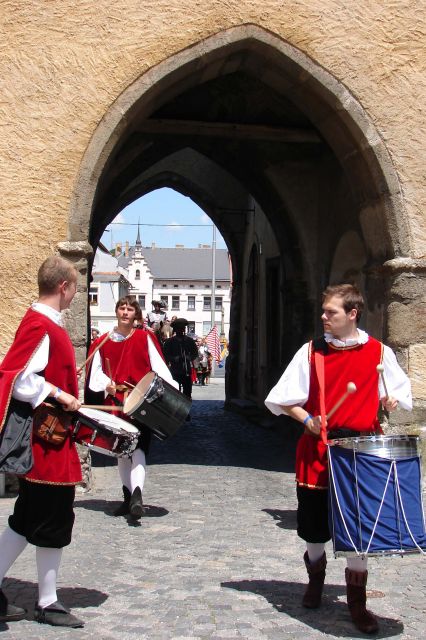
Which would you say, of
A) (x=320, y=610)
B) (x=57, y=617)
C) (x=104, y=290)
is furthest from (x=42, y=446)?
(x=104, y=290)

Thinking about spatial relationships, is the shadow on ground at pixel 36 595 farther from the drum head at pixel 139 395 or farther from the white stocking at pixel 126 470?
the white stocking at pixel 126 470

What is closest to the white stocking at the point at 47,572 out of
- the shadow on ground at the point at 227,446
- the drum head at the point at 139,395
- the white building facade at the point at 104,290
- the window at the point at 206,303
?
the drum head at the point at 139,395

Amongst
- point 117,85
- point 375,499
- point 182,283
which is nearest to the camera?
point 375,499

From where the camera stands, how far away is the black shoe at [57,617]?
4.21m

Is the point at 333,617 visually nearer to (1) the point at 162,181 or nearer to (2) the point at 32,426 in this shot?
(2) the point at 32,426

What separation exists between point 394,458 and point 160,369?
304 cm

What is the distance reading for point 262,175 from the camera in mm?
12523

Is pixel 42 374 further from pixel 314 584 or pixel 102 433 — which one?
pixel 314 584

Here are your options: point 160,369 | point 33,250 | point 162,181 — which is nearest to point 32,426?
point 160,369

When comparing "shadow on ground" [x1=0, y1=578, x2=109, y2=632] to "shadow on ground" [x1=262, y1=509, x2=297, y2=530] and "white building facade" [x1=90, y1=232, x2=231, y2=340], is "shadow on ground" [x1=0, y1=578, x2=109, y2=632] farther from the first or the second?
"white building facade" [x1=90, y1=232, x2=231, y2=340]

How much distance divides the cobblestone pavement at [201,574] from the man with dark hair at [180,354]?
533 cm

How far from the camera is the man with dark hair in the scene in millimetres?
13945

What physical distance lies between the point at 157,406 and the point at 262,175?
7.12 metres

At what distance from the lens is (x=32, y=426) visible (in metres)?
4.15
